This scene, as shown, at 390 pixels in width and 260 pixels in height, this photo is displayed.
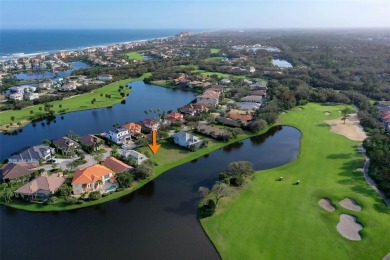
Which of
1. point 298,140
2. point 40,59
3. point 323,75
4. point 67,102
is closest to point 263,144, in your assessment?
point 298,140

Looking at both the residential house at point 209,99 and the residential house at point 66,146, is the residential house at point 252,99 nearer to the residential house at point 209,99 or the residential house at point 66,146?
the residential house at point 209,99

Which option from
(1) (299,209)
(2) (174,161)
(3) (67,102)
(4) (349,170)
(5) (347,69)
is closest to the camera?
(1) (299,209)

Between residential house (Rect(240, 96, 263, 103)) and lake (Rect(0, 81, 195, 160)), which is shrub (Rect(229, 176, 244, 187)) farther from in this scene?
residential house (Rect(240, 96, 263, 103))

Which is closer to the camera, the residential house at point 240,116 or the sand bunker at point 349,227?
the sand bunker at point 349,227

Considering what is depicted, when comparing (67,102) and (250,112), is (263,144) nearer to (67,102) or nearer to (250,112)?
(250,112)

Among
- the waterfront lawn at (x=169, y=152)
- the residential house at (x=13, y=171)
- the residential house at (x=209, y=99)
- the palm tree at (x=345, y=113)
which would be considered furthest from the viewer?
the residential house at (x=209, y=99)

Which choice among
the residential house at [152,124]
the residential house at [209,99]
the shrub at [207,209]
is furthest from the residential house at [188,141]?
the residential house at [209,99]

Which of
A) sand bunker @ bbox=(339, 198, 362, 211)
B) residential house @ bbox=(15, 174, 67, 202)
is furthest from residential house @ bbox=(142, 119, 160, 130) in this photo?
sand bunker @ bbox=(339, 198, 362, 211)
